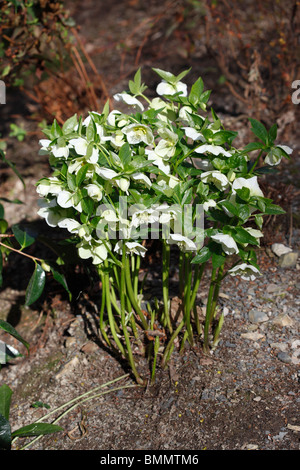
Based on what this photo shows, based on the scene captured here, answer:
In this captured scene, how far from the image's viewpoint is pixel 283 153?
1.17m

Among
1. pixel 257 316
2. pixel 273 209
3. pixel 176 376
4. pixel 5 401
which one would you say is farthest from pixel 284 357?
pixel 5 401

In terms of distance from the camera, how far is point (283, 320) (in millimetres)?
1556

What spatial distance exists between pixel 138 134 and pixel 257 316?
0.77m

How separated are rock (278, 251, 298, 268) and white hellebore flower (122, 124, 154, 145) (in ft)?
2.78

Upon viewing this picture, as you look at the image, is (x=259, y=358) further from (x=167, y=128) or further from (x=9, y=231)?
(x=9, y=231)

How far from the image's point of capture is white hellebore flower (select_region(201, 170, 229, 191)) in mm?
1168

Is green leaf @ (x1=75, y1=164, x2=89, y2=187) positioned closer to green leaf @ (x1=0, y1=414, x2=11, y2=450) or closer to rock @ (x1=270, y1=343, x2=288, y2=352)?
green leaf @ (x1=0, y1=414, x2=11, y2=450)

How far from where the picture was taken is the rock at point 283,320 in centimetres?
155

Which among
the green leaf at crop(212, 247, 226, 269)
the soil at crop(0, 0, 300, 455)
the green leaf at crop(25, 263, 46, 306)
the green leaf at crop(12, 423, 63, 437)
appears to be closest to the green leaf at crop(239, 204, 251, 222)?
the green leaf at crop(212, 247, 226, 269)

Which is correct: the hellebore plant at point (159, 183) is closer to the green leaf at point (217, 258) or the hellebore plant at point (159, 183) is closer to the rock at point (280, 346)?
the green leaf at point (217, 258)

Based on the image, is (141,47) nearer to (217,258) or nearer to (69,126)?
(69,126)

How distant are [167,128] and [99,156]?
19 cm

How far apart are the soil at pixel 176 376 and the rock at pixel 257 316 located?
0.6 inches
